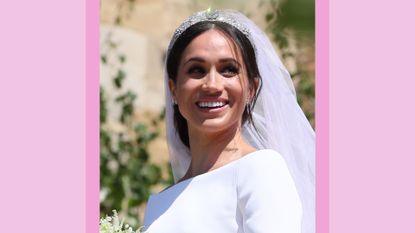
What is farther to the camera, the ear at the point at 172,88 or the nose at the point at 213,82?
the ear at the point at 172,88

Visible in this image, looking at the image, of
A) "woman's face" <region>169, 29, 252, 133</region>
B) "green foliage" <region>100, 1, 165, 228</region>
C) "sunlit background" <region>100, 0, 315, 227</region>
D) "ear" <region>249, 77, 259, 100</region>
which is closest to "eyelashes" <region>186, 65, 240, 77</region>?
"woman's face" <region>169, 29, 252, 133</region>

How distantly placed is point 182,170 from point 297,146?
0.48 m

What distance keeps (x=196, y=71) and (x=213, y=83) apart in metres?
0.09

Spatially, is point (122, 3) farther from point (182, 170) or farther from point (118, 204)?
point (182, 170)

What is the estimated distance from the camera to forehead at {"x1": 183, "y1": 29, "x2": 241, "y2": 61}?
3072mm

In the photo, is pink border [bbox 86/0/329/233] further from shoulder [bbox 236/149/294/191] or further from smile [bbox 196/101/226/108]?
smile [bbox 196/101/226/108]

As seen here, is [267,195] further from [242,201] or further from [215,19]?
[215,19]

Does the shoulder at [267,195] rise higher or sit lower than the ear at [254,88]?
lower

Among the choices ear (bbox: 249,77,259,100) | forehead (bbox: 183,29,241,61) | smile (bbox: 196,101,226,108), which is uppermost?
forehead (bbox: 183,29,241,61)

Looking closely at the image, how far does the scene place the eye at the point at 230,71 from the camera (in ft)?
10.1
